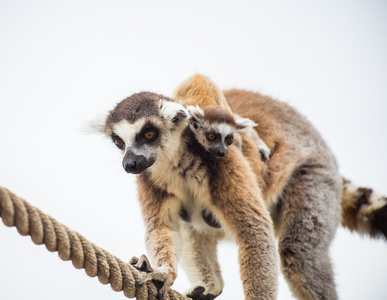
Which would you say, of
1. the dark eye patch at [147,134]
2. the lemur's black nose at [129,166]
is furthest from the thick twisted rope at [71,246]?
the dark eye patch at [147,134]

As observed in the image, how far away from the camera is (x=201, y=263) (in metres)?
5.84

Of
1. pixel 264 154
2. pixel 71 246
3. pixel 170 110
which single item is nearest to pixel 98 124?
pixel 170 110

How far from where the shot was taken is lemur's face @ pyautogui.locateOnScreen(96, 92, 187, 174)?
4.69 metres

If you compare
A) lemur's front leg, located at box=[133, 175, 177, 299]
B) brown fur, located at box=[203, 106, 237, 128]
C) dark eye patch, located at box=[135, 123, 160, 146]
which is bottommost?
lemur's front leg, located at box=[133, 175, 177, 299]

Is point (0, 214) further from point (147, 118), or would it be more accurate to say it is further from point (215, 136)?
point (215, 136)

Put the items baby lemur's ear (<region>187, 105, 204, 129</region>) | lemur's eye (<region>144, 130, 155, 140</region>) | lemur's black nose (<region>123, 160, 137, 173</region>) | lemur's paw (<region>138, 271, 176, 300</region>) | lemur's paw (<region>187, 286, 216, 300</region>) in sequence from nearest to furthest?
lemur's paw (<region>138, 271, 176, 300</region>), lemur's black nose (<region>123, 160, 137, 173</region>), lemur's eye (<region>144, 130, 155, 140</region>), baby lemur's ear (<region>187, 105, 204, 129</region>), lemur's paw (<region>187, 286, 216, 300</region>)

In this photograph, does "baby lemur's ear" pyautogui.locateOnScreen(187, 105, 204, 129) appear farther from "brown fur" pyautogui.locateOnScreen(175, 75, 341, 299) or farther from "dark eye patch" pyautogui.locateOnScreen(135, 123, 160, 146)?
A: "brown fur" pyautogui.locateOnScreen(175, 75, 341, 299)

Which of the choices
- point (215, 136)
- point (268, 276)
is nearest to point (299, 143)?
point (215, 136)

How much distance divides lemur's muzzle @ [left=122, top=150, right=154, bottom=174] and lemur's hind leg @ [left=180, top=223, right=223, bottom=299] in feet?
5.42

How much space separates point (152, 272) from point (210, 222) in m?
1.49

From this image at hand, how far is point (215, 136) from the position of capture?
16.3 feet

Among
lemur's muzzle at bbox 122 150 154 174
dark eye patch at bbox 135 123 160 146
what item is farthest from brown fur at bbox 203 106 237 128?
lemur's muzzle at bbox 122 150 154 174

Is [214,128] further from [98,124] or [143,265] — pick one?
[143,265]

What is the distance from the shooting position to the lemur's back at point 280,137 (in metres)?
5.93
